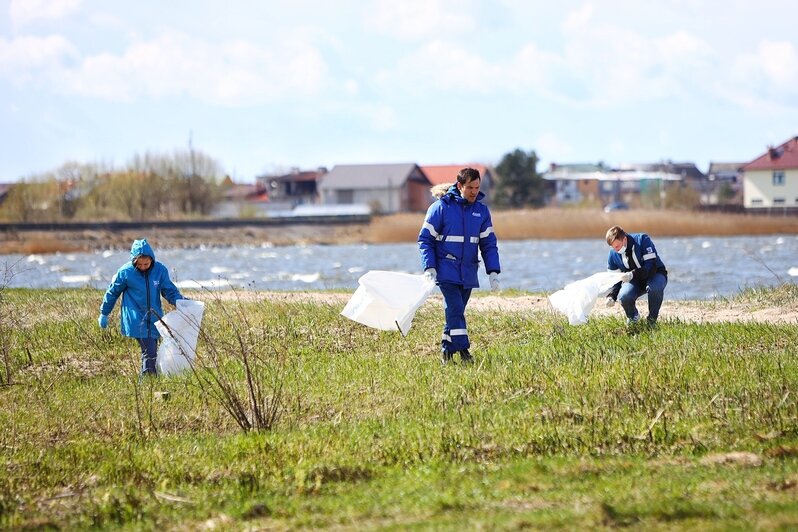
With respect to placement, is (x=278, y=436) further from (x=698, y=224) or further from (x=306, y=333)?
(x=698, y=224)

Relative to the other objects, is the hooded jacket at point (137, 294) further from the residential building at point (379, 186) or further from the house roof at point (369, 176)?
the house roof at point (369, 176)

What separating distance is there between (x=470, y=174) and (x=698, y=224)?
5408cm

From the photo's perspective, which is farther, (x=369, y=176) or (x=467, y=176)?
(x=369, y=176)

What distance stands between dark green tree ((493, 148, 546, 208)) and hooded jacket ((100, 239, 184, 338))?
77572 mm

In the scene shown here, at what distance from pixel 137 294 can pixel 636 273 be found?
17.3ft

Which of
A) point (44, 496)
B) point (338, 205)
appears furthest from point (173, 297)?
point (338, 205)

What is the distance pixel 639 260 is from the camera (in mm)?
12562

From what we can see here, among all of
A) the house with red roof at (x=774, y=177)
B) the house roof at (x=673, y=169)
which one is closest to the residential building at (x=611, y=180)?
the house roof at (x=673, y=169)

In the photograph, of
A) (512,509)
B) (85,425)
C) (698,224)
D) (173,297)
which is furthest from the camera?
(698,224)

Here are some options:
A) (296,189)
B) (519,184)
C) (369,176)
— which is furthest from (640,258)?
(296,189)

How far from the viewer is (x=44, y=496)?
731cm

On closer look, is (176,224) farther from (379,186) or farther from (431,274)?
(431,274)

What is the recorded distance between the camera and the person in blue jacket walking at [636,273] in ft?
40.9

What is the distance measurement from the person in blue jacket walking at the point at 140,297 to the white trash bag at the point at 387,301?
191 centimetres
